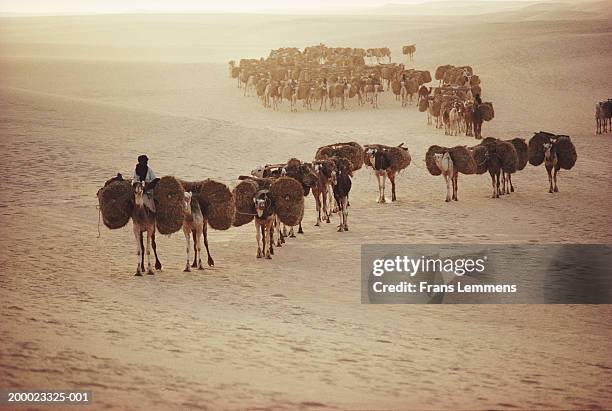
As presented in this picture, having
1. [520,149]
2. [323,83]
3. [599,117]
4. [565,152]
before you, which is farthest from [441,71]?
[565,152]

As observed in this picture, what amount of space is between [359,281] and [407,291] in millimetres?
1091

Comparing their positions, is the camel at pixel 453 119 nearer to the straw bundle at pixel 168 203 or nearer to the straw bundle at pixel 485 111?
the straw bundle at pixel 485 111

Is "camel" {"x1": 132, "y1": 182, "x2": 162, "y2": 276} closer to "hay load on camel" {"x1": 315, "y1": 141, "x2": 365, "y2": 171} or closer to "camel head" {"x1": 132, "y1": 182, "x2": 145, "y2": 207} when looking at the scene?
"camel head" {"x1": 132, "y1": 182, "x2": 145, "y2": 207}

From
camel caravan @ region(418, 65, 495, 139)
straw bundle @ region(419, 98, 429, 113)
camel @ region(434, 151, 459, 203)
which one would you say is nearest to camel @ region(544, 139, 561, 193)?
camel @ region(434, 151, 459, 203)

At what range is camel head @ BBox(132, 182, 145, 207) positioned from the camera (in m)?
13.1

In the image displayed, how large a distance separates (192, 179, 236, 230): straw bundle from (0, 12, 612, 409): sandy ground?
3.12 feet

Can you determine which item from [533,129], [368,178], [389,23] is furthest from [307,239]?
[389,23]

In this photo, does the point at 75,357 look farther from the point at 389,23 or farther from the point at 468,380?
the point at 389,23

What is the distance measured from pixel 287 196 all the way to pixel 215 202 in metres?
1.65

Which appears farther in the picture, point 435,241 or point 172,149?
point 172,149

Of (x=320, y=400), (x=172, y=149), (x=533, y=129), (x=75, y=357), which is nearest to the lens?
(x=320, y=400)

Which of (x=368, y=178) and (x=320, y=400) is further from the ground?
(x=368, y=178)

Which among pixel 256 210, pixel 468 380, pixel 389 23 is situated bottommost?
pixel 468 380

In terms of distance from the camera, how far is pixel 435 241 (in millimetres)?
16531
